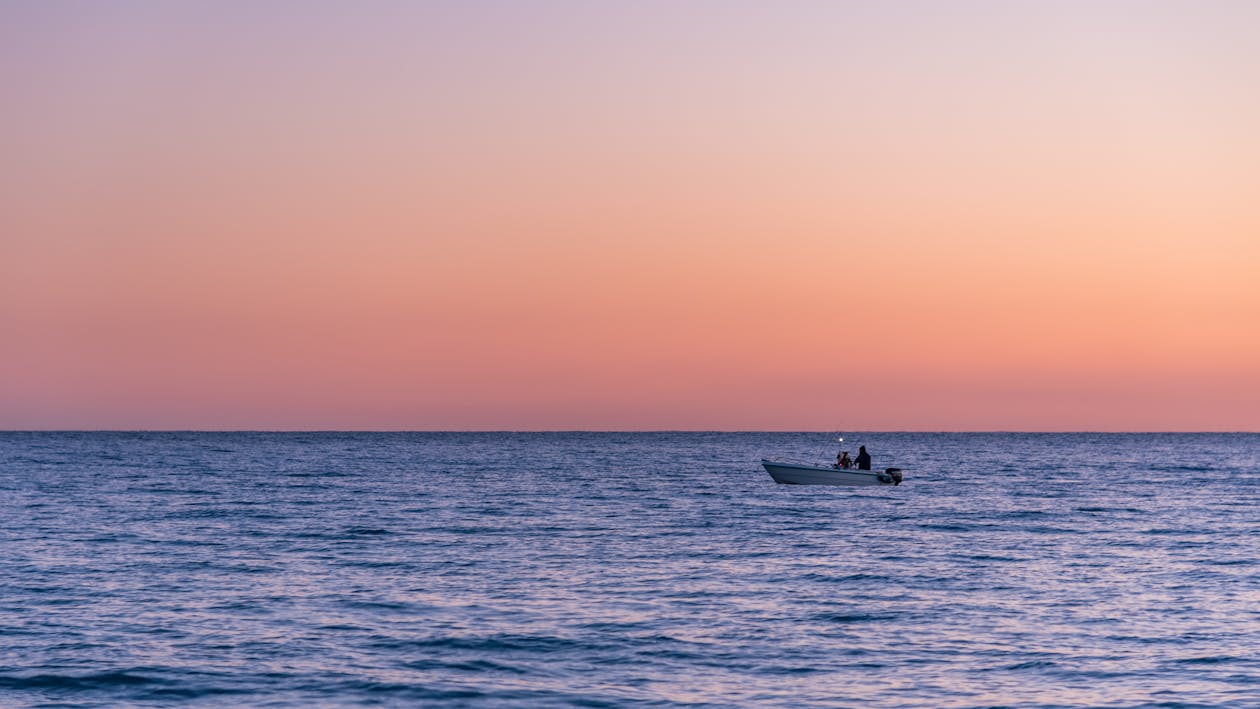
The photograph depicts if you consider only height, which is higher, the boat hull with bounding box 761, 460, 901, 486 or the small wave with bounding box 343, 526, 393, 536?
the boat hull with bounding box 761, 460, 901, 486

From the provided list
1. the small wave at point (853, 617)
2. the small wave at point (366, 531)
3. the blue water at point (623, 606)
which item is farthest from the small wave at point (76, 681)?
the small wave at point (366, 531)

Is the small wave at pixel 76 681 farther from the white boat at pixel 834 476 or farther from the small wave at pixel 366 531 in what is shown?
the white boat at pixel 834 476

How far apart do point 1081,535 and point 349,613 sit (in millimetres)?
36198

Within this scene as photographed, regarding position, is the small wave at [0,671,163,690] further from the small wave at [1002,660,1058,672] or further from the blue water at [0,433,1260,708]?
the small wave at [1002,660,1058,672]

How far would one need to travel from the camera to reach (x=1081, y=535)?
55.7 metres

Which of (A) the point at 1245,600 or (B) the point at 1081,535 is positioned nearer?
(A) the point at 1245,600

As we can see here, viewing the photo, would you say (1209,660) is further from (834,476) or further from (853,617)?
(834,476)

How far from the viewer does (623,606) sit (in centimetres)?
3331

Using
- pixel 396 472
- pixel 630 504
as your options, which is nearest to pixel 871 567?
pixel 630 504

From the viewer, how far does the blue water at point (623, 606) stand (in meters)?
24.2

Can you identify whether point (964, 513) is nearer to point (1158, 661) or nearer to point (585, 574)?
point (585, 574)

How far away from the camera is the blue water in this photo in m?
24.2

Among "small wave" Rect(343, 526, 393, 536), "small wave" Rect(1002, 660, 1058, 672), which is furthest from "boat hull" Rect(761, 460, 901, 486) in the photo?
"small wave" Rect(1002, 660, 1058, 672)

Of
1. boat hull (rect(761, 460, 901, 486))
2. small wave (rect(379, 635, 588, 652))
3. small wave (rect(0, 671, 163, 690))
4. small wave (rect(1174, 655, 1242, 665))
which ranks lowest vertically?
small wave (rect(0, 671, 163, 690))
